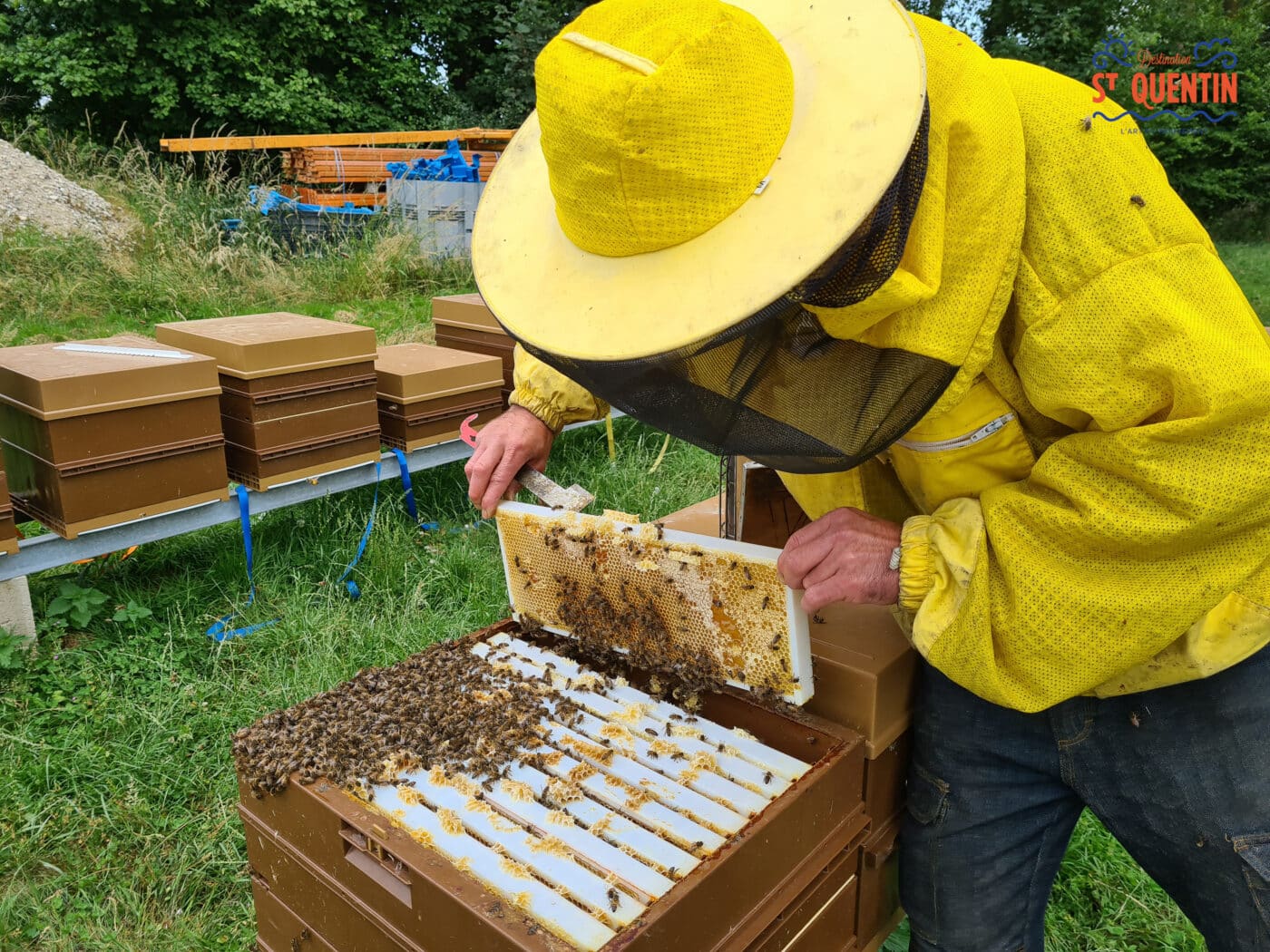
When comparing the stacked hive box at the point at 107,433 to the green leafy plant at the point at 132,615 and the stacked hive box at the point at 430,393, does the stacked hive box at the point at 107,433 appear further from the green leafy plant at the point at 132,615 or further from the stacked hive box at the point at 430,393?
the stacked hive box at the point at 430,393

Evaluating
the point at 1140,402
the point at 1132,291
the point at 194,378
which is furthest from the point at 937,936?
the point at 194,378

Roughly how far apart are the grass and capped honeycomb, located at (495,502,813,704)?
4.50 feet

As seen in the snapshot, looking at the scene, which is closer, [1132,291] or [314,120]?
[1132,291]

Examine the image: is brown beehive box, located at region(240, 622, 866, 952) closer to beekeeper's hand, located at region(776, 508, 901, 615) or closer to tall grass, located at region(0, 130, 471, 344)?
beekeeper's hand, located at region(776, 508, 901, 615)

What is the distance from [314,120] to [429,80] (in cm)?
299

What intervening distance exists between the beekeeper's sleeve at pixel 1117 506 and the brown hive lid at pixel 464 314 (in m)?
3.79

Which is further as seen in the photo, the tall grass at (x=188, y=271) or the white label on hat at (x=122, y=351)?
the tall grass at (x=188, y=271)

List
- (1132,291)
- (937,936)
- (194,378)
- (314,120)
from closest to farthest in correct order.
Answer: (1132,291) < (937,936) < (194,378) < (314,120)


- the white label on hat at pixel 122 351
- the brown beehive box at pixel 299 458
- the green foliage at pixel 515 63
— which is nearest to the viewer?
the white label on hat at pixel 122 351

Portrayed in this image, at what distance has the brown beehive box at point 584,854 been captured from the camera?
1134 millimetres

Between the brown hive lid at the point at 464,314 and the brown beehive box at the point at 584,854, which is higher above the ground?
the brown hive lid at the point at 464,314

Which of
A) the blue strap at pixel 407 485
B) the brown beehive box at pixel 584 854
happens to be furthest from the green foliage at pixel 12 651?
the brown beehive box at pixel 584 854

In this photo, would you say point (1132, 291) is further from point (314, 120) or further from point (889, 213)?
point (314, 120)

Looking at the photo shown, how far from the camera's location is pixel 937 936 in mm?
1727
